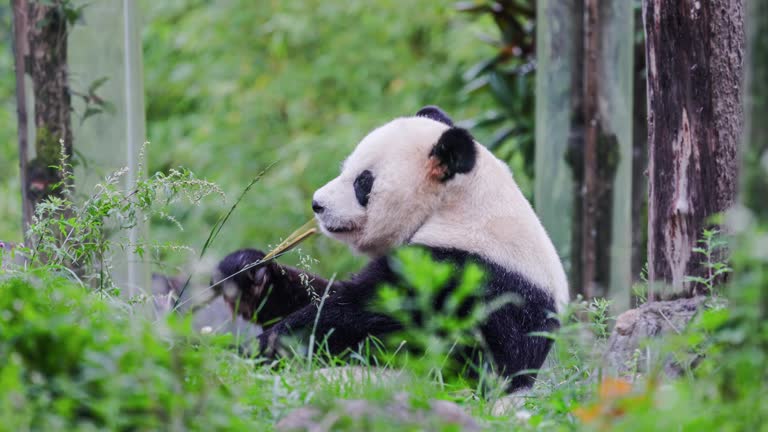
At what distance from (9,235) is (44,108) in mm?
4281

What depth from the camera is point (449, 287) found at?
10.8ft

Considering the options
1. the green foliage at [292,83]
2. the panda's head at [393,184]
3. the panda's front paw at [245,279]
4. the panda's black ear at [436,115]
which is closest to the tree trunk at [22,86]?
the panda's front paw at [245,279]

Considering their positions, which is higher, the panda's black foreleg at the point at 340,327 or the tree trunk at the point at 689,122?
the tree trunk at the point at 689,122

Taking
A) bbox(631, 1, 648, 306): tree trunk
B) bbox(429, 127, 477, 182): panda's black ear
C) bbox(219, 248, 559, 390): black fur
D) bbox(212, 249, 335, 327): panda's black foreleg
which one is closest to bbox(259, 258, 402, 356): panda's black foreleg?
bbox(219, 248, 559, 390): black fur

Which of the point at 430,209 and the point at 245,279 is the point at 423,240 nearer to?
the point at 430,209

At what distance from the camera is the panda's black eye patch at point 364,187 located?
384cm

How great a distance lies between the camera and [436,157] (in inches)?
146

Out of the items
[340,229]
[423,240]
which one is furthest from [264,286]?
[423,240]

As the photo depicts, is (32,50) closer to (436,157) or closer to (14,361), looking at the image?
(436,157)

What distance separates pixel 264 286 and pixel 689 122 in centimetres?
190

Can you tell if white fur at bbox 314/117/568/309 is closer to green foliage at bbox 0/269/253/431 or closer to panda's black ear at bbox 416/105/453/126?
panda's black ear at bbox 416/105/453/126

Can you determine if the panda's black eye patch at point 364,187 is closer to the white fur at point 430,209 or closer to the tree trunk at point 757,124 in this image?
the white fur at point 430,209

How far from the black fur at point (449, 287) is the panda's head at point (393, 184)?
1.12 ft

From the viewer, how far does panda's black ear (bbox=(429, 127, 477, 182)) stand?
363cm
